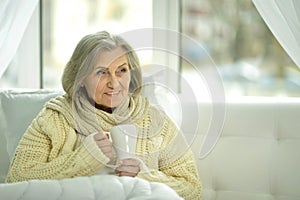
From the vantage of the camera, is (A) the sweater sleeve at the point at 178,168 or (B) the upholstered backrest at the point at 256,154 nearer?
(A) the sweater sleeve at the point at 178,168

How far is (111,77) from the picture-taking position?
80.2 inches

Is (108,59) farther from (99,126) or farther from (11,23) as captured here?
(11,23)

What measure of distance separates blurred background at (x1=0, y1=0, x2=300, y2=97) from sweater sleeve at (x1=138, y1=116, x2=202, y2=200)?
0.45m

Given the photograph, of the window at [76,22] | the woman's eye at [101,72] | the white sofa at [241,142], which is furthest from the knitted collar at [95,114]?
the window at [76,22]

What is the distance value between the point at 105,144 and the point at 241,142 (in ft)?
2.09

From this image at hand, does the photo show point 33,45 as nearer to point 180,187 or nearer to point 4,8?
point 4,8

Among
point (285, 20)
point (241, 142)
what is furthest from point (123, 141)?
point (285, 20)

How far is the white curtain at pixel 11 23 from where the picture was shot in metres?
2.40

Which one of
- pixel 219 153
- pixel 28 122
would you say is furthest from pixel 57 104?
pixel 219 153

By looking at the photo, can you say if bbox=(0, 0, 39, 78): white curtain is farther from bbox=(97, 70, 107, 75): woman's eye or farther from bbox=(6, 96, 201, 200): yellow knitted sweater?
bbox=(97, 70, 107, 75): woman's eye

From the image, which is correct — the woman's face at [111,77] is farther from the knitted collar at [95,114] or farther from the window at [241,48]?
the window at [241,48]

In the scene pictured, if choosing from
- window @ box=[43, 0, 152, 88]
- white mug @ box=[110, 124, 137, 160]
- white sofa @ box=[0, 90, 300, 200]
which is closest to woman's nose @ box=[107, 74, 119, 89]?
white mug @ box=[110, 124, 137, 160]

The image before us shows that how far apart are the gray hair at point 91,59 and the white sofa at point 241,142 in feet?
0.92

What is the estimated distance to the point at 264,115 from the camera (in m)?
2.33
